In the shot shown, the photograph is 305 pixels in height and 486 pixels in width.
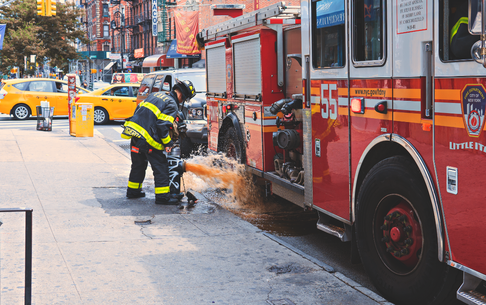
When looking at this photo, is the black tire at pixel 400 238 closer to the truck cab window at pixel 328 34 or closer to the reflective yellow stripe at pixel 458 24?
the reflective yellow stripe at pixel 458 24

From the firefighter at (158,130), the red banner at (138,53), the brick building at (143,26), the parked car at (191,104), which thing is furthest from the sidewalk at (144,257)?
the red banner at (138,53)

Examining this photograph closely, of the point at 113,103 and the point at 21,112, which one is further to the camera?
the point at 21,112

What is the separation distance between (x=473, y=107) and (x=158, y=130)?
16.8 feet

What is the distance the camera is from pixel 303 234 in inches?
275

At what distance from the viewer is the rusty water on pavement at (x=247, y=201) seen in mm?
7509

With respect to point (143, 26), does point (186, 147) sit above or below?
below

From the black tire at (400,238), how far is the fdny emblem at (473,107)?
2.07 ft

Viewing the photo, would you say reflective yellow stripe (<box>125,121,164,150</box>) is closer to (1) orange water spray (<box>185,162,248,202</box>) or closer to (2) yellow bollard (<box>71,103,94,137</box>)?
(1) orange water spray (<box>185,162,248,202</box>)

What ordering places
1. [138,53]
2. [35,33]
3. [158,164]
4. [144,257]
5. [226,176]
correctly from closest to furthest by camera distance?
[144,257] → [158,164] → [226,176] → [35,33] → [138,53]

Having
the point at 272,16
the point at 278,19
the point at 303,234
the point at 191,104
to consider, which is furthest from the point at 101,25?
the point at 303,234

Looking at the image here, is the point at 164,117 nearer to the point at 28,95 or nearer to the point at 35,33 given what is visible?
the point at 28,95

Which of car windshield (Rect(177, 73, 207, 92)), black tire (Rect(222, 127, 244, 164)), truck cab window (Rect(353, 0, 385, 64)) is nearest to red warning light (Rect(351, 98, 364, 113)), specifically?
truck cab window (Rect(353, 0, 385, 64))

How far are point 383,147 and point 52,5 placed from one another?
2138cm

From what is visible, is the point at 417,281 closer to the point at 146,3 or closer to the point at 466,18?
the point at 466,18
